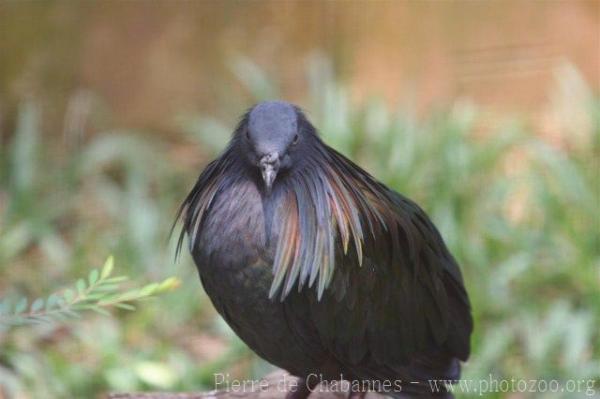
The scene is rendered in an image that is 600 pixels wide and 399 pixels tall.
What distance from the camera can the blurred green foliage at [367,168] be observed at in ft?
16.7

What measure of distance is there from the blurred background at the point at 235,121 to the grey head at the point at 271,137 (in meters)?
2.16

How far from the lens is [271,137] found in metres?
2.96

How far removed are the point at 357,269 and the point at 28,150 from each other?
3519 mm

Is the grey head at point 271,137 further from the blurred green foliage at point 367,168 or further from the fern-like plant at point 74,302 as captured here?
the blurred green foliage at point 367,168

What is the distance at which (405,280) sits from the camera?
3266mm

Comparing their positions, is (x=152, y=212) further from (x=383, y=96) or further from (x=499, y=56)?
(x=499, y=56)

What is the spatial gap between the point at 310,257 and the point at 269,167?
0.88 ft

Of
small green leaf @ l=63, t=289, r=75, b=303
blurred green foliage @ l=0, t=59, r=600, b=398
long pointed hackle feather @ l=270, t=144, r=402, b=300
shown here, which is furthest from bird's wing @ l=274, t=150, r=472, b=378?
blurred green foliage @ l=0, t=59, r=600, b=398

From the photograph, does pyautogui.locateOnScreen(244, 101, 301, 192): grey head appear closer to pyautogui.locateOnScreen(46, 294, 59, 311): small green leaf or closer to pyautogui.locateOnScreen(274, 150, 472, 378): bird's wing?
pyautogui.locateOnScreen(274, 150, 472, 378): bird's wing

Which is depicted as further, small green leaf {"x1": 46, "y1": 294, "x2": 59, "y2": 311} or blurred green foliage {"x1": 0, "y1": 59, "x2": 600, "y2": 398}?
blurred green foliage {"x1": 0, "y1": 59, "x2": 600, "y2": 398}

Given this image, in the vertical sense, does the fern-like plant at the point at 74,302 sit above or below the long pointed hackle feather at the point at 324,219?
below

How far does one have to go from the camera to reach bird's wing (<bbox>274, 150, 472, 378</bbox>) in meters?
3.01

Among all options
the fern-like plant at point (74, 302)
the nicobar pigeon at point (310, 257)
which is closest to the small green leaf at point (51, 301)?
the fern-like plant at point (74, 302)

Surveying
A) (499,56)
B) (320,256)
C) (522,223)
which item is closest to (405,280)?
(320,256)
